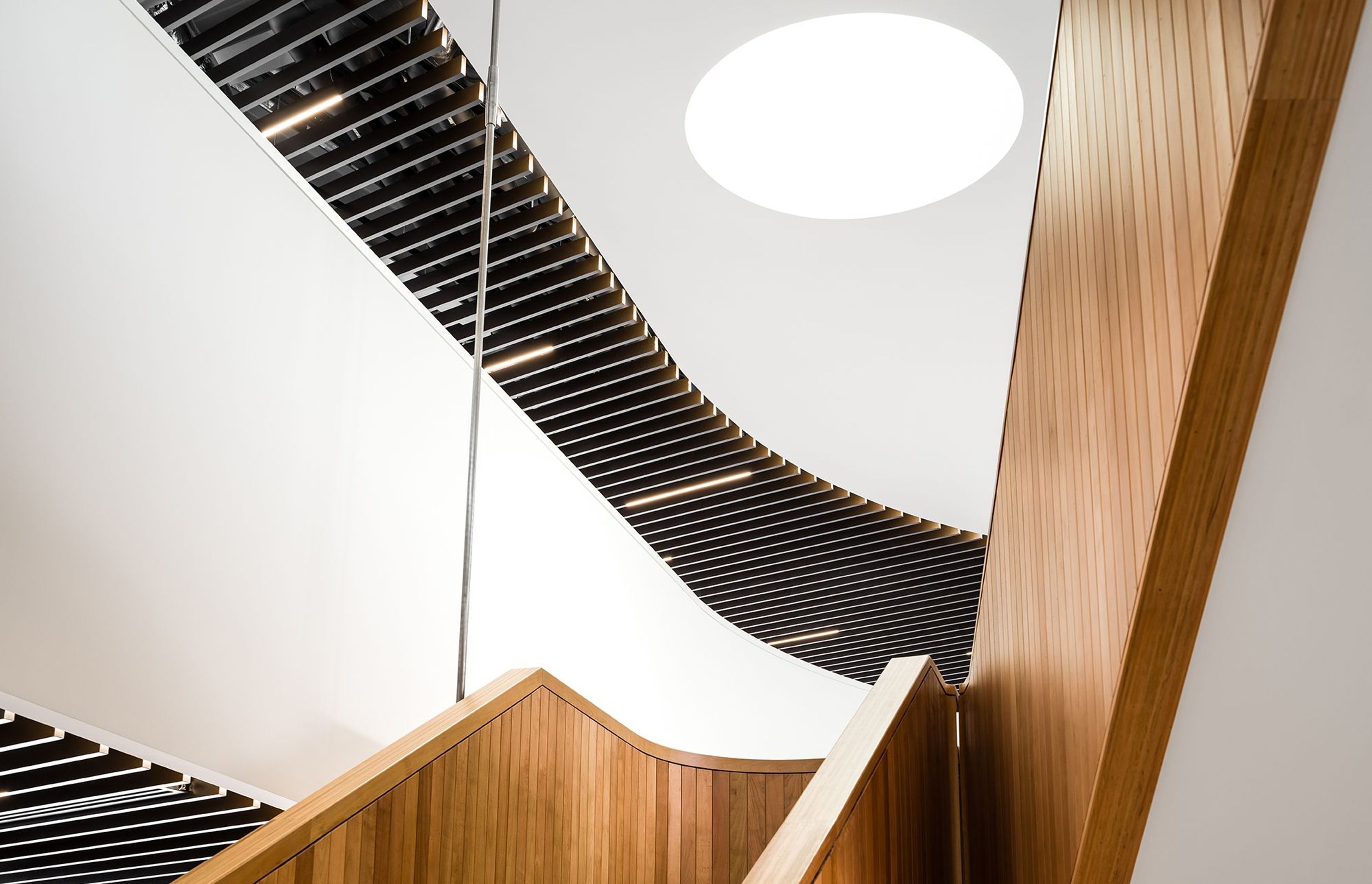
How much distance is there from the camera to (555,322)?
6.12 metres

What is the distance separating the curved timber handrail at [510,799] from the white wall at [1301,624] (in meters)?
1.54

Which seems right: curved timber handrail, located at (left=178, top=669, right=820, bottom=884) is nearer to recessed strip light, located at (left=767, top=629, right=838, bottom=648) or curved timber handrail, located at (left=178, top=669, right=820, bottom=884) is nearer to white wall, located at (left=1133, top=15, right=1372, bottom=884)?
white wall, located at (left=1133, top=15, right=1372, bottom=884)

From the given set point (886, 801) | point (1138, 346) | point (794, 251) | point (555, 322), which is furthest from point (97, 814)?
point (794, 251)

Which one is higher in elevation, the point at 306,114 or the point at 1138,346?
the point at 306,114

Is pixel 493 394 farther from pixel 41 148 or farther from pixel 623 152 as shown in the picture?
pixel 41 148

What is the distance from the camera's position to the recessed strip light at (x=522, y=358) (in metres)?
6.30

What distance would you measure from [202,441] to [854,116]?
13.0 ft

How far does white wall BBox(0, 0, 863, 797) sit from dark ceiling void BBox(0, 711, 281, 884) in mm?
147

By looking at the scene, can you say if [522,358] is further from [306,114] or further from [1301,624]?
[1301,624]

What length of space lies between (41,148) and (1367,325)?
2.64 meters

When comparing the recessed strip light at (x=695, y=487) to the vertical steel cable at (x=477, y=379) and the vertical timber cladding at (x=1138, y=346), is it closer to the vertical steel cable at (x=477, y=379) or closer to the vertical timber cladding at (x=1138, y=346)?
the vertical steel cable at (x=477, y=379)

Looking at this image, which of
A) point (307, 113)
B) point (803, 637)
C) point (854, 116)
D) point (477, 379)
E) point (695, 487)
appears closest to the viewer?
point (477, 379)

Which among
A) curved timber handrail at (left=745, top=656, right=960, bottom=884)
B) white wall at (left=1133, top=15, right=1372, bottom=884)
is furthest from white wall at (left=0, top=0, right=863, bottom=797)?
white wall at (left=1133, top=15, right=1372, bottom=884)

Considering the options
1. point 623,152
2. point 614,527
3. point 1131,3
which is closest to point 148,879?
point 614,527
